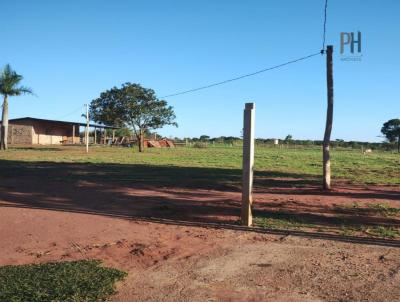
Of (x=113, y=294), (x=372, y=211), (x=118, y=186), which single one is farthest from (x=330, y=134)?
(x=113, y=294)

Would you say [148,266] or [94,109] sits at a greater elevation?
[94,109]

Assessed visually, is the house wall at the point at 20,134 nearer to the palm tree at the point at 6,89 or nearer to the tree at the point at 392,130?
the palm tree at the point at 6,89

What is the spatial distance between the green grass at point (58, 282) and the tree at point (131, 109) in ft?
130

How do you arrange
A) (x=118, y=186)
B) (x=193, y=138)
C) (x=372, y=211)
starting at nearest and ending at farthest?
(x=372, y=211), (x=118, y=186), (x=193, y=138)

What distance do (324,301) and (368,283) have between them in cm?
76

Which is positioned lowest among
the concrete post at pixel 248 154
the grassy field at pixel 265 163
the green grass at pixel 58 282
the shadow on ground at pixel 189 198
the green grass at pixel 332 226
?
the green grass at pixel 58 282

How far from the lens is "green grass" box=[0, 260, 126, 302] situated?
15.3 ft

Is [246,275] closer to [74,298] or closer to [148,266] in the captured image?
[148,266]

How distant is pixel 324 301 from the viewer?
182 inches

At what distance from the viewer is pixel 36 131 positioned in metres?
58.7

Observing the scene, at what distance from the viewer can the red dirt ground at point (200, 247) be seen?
5008 mm

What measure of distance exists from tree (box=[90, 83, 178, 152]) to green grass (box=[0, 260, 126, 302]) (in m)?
39.5

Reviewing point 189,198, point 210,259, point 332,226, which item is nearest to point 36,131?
point 189,198

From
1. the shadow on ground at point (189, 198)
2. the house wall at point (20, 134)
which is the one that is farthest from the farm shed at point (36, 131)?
the shadow on ground at point (189, 198)
